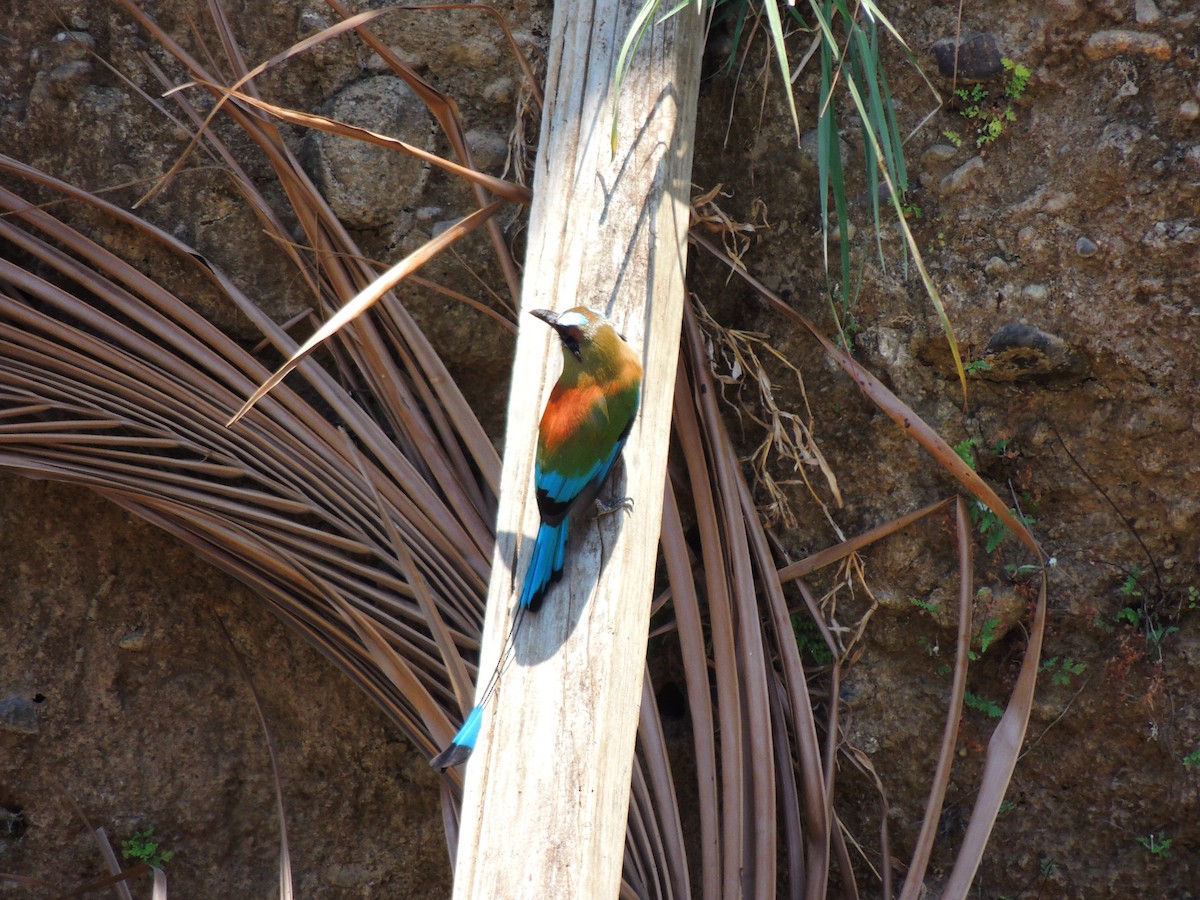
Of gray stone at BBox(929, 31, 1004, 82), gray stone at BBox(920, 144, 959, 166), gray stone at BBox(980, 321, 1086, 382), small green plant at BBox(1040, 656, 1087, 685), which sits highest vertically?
gray stone at BBox(929, 31, 1004, 82)

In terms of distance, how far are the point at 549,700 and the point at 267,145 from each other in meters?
1.42

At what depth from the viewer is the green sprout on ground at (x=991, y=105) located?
2090 millimetres

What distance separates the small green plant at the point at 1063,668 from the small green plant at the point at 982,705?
5.3 inches

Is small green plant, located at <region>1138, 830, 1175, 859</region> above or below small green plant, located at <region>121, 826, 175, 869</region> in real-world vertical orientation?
below

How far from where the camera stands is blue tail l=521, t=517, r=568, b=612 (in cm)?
156

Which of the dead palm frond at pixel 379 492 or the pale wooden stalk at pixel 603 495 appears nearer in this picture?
the pale wooden stalk at pixel 603 495

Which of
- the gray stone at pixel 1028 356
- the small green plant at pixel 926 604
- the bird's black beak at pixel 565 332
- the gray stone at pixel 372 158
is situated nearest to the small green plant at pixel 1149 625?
the small green plant at pixel 926 604

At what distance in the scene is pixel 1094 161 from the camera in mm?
2025

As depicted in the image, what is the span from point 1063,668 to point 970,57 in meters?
1.39

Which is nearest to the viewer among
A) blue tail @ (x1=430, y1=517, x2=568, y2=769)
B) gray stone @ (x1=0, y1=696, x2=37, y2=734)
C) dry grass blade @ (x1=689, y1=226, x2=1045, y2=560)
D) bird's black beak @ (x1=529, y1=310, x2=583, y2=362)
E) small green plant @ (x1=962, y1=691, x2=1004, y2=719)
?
blue tail @ (x1=430, y1=517, x2=568, y2=769)

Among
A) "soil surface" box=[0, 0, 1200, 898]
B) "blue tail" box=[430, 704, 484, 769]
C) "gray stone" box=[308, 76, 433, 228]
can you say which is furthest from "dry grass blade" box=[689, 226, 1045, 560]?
"blue tail" box=[430, 704, 484, 769]

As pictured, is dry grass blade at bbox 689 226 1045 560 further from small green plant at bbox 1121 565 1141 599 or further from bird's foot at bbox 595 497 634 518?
bird's foot at bbox 595 497 634 518

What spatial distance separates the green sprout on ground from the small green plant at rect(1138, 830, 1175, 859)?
62.0 inches

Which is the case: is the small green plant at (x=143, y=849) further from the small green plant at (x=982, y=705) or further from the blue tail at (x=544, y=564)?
the small green plant at (x=982, y=705)
